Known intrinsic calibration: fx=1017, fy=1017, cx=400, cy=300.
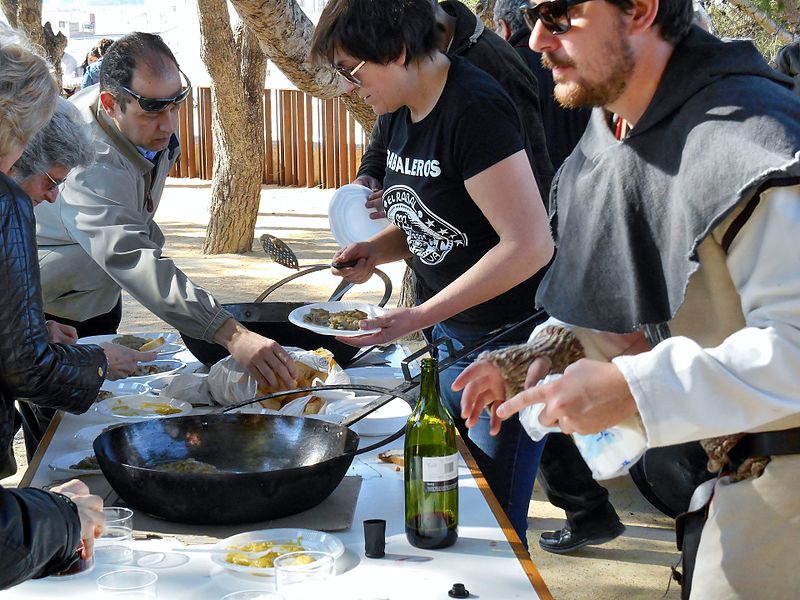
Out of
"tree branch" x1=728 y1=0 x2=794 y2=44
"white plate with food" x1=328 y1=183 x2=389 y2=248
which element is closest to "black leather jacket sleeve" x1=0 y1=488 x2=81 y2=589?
"white plate with food" x1=328 y1=183 x2=389 y2=248

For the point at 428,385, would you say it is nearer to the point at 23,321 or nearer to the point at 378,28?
the point at 23,321

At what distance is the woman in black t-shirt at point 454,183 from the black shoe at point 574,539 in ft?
4.03

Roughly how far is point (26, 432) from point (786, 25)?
8.84 meters

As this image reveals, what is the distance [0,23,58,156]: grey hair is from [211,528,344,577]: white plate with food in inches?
35.5

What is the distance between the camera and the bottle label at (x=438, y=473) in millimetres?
1835

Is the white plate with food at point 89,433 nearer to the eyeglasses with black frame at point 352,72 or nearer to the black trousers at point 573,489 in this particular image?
the eyeglasses with black frame at point 352,72

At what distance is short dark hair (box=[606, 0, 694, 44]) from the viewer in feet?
5.38

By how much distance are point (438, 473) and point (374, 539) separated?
0.16 m

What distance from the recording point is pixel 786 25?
998cm

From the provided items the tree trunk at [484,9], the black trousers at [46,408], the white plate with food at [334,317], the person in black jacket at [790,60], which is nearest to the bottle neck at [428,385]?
the white plate with food at [334,317]

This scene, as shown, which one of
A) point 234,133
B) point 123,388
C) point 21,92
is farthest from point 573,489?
point 234,133

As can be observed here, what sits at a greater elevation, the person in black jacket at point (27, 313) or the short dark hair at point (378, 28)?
the short dark hair at point (378, 28)

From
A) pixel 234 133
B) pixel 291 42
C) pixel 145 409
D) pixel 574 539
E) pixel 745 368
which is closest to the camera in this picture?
pixel 745 368

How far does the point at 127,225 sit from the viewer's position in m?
3.19
